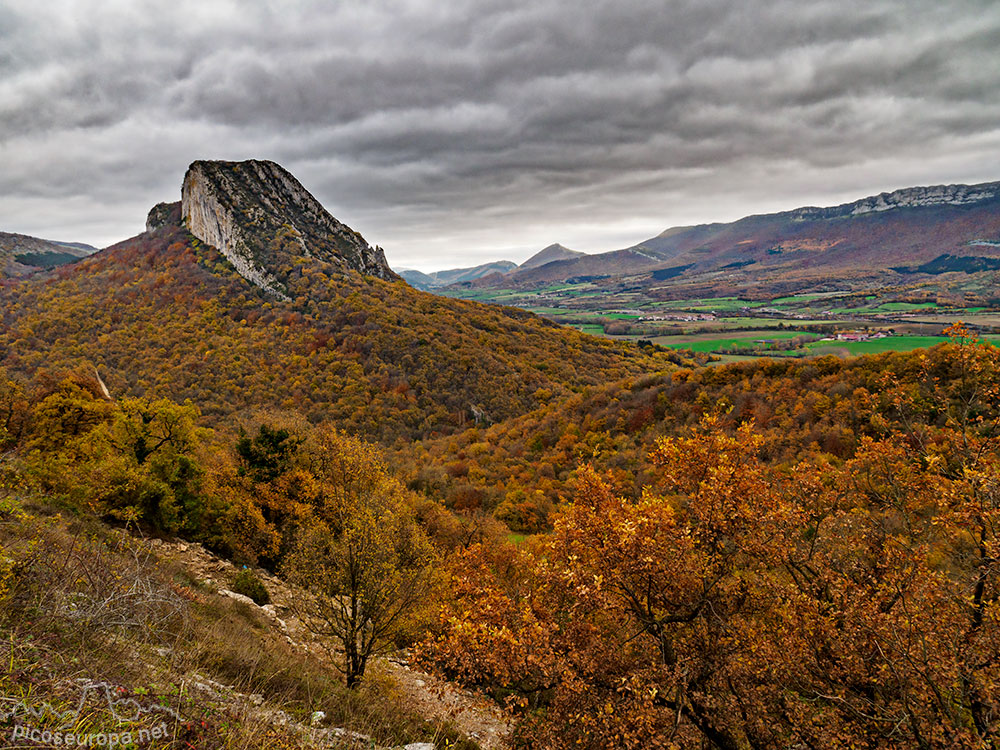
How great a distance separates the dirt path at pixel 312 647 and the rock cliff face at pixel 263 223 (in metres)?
77.0

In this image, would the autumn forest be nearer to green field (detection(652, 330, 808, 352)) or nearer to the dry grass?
the dry grass

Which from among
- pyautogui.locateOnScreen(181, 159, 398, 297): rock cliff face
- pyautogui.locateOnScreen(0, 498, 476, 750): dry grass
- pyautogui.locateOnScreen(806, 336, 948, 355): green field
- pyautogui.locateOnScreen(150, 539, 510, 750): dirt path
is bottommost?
pyautogui.locateOnScreen(150, 539, 510, 750): dirt path

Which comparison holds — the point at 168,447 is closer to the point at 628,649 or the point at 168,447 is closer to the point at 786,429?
the point at 628,649

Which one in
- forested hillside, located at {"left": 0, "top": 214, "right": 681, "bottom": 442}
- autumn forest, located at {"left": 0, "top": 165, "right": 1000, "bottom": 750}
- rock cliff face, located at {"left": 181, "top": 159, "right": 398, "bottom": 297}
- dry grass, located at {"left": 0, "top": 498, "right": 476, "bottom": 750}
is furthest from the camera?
rock cliff face, located at {"left": 181, "top": 159, "right": 398, "bottom": 297}

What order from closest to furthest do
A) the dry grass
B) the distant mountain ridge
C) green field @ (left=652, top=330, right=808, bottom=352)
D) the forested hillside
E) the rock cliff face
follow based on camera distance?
the dry grass, the forested hillside, the rock cliff face, green field @ (left=652, top=330, right=808, bottom=352), the distant mountain ridge

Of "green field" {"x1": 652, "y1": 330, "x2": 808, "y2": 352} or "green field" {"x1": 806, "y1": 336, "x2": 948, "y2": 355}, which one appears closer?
"green field" {"x1": 806, "y1": 336, "x2": 948, "y2": 355}

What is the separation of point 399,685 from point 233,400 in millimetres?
59603

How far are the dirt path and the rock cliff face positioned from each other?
77008 mm

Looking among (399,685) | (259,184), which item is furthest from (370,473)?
(259,184)

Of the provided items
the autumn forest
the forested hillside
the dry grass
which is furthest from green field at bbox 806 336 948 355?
the dry grass

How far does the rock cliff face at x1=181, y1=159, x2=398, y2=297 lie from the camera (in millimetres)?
94812

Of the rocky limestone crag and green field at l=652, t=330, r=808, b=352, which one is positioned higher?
the rocky limestone crag

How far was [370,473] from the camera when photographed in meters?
30.6

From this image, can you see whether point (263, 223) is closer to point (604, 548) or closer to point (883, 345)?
point (604, 548)
